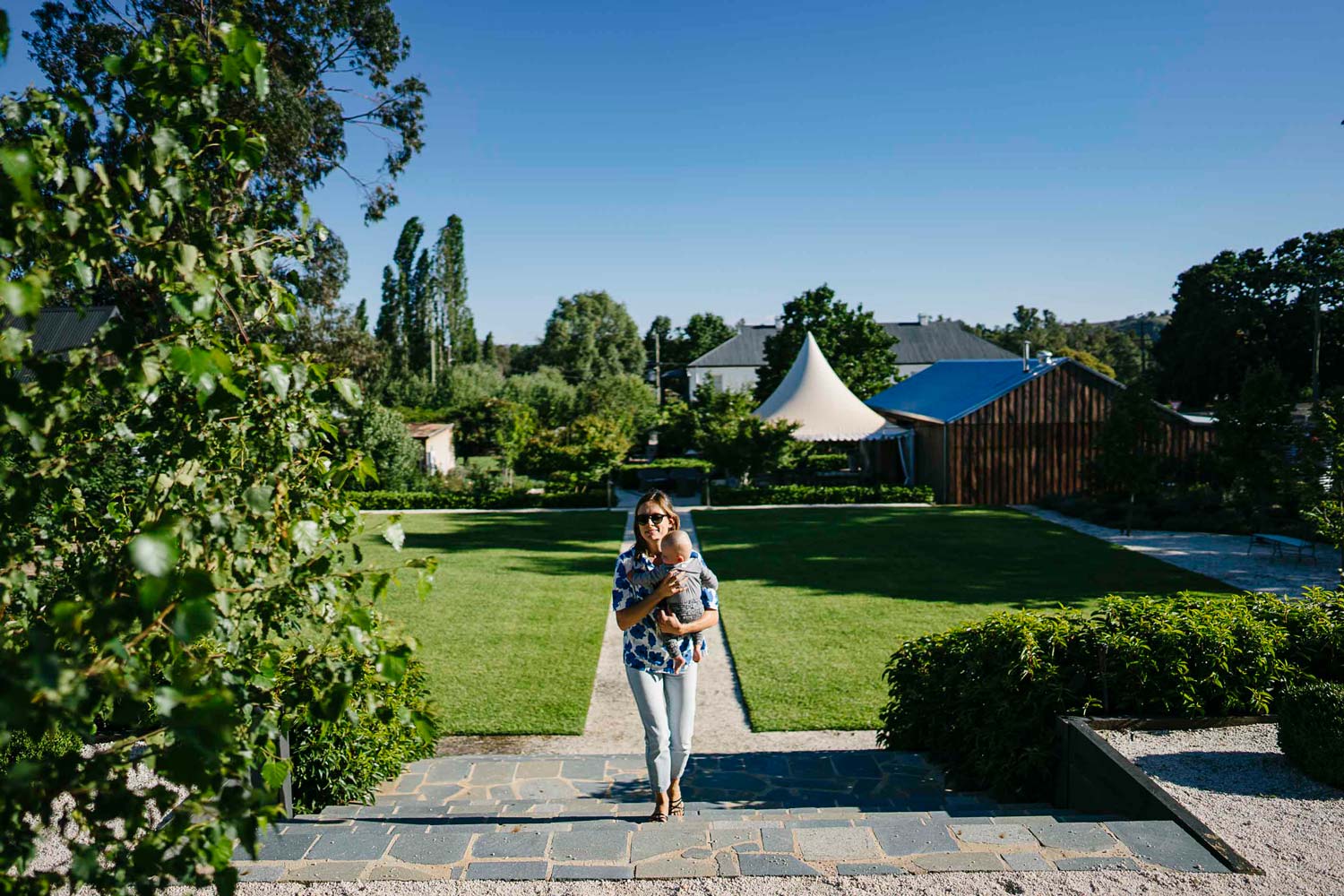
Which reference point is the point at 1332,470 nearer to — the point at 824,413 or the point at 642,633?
the point at 642,633

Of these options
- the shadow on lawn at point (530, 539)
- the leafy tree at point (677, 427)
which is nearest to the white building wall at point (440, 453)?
the shadow on lawn at point (530, 539)

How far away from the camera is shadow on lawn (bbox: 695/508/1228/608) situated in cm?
1212

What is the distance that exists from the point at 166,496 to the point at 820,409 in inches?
881

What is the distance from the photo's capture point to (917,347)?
55312 millimetres

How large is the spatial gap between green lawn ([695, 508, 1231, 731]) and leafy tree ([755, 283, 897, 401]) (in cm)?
1806

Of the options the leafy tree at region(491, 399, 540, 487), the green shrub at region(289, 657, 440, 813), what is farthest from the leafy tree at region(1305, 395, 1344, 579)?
the leafy tree at region(491, 399, 540, 487)

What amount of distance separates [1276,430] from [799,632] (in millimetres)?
11577

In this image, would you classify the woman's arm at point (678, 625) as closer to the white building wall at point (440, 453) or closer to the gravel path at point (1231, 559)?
the gravel path at point (1231, 559)

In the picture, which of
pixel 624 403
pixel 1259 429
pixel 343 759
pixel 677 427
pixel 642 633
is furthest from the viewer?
pixel 624 403

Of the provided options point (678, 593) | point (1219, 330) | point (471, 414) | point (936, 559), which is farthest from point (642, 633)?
point (1219, 330)

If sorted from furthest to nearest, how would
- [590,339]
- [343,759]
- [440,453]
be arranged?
[590,339] < [440,453] < [343,759]

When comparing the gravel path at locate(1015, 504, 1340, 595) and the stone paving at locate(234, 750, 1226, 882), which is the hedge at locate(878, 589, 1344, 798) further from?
the gravel path at locate(1015, 504, 1340, 595)

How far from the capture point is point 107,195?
1994mm

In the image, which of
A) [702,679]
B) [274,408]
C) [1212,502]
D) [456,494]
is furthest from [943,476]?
[274,408]
